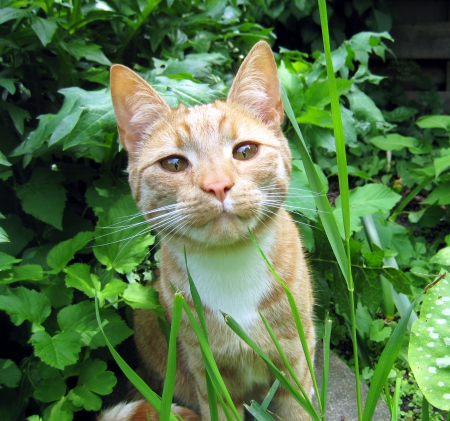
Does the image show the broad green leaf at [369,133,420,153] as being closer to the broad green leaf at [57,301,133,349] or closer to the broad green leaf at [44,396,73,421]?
the broad green leaf at [57,301,133,349]

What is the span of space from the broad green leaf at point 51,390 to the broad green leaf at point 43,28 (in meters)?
1.27

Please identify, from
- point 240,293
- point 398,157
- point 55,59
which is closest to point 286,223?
point 240,293

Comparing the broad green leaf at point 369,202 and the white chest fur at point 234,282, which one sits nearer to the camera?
the white chest fur at point 234,282

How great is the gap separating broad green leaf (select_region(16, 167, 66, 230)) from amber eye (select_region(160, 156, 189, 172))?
64 cm

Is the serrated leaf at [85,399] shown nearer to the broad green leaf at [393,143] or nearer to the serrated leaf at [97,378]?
the serrated leaf at [97,378]

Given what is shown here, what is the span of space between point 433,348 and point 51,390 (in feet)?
4.17

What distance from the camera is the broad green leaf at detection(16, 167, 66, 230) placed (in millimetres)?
2082

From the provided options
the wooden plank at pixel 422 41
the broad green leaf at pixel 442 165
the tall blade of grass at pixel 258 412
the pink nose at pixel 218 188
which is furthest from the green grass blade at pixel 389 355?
the wooden plank at pixel 422 41

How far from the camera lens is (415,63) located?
4.86 meters

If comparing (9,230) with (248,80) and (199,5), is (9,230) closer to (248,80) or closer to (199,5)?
(248,80)

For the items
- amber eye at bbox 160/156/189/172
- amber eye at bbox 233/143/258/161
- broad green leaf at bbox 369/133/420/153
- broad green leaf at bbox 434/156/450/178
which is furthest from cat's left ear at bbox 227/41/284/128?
broad green leaf at bbox 369/133/420/153

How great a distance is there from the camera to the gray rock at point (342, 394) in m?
2.02

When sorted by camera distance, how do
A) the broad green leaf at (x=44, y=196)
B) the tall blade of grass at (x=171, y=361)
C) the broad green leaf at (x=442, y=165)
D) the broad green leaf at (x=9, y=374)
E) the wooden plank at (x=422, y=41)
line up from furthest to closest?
the wooden plank at (x=422, y=41), the broad green leaf at (x=442, y=165), the broad green leaf at (x=44, y=196), the broad green leaf at (x=9, y=374), the tall blade of grass at (x=171, y=361)

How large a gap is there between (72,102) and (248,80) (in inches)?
26.0
